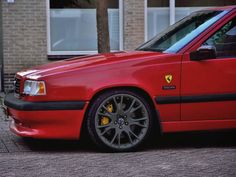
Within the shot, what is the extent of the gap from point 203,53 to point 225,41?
0.44 m

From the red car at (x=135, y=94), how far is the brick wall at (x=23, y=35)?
5387mm

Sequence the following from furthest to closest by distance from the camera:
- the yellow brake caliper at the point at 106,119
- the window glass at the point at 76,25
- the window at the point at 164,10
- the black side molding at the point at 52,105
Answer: the window at the point at 164,10 → the window glass at the point at 76,25 → the yellow brake caliper at the point at 106,119 → the black side molding at the point at 52,105

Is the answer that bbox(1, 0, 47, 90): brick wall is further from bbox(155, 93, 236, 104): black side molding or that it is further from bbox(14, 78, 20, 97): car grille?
bbox(155, 93, 236, 104): black side molding

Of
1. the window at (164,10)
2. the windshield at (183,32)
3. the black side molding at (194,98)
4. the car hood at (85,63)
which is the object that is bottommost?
the black side molding at (194,98)

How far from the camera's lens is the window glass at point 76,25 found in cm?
1244

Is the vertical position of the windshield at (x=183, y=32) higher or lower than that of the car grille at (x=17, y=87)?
higher

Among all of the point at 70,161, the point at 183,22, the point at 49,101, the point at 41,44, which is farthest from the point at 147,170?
the point at 41,44

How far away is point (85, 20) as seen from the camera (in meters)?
12.6

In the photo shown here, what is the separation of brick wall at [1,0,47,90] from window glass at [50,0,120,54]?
0.35 m

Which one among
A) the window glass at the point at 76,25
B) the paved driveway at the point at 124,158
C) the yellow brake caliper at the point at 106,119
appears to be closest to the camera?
the paved driveway at the point at 124,158

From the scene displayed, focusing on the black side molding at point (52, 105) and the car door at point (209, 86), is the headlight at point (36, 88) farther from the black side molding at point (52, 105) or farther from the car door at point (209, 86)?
the car door at point (209, 86)

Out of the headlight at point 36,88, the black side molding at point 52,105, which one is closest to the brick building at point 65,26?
the headlight at point 36,88

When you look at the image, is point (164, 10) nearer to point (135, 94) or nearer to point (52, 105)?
point (135, 94)

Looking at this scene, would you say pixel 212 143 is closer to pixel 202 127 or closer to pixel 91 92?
pixel 202 127
